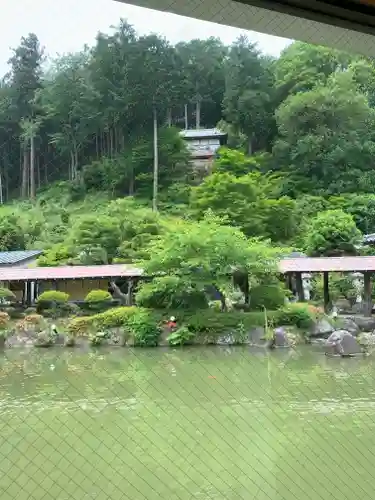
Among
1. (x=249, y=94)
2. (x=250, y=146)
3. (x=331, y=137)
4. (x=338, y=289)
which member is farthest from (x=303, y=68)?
(x=338, y=289)

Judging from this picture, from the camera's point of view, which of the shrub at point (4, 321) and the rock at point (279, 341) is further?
the shrub at point (4, 321)

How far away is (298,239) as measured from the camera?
1099 cm

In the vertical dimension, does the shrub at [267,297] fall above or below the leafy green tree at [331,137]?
below

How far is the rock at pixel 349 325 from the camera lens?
6933 millimetres

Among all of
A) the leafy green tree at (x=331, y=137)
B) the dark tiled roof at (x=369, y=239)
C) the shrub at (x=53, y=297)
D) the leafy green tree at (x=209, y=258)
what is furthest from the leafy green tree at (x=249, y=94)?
the shrub at (x=53, y=297)

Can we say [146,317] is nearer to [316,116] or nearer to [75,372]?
[75,372]

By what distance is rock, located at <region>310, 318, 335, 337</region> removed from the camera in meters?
6.92

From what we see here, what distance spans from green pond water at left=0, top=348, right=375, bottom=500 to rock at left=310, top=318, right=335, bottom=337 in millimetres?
1751

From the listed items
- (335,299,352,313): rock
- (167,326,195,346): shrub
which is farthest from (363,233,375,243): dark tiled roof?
(167,326,195,346): shrub

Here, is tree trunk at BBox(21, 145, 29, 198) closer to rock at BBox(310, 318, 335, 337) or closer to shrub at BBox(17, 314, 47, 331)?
shrub at BBox(17, 314, 47, 331)

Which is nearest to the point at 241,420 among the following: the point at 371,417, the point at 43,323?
the point at 371,417

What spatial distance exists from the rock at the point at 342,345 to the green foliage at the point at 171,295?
1855 mm

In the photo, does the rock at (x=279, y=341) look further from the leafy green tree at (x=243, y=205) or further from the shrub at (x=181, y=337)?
the leafy green tree at (x=243, y=205)

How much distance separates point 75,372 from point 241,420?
180cm
